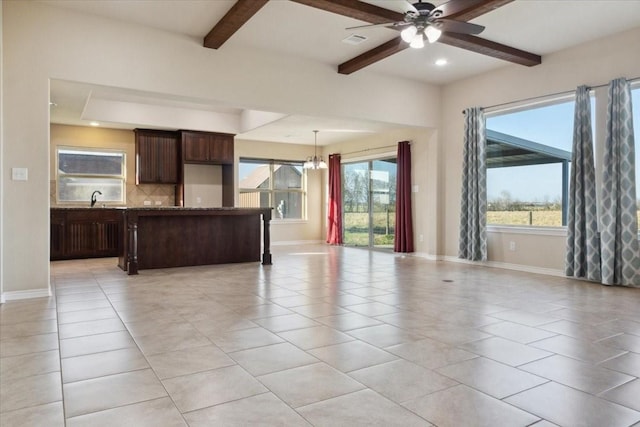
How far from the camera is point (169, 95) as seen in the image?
5109 millimetres

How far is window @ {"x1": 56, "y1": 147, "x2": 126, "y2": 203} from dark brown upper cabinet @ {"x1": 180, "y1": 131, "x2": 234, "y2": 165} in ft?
4.41

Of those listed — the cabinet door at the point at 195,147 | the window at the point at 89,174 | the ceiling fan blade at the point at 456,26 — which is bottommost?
the window at the point at 89,174

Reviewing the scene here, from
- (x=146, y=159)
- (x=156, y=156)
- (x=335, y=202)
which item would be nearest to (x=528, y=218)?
(x=335, y=202)

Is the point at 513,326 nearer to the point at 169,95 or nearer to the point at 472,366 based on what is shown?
the point at 472,366

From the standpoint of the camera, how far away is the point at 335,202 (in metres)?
10.5

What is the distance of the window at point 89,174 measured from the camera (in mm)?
8188

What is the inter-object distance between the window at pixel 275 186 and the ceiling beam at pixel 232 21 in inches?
203

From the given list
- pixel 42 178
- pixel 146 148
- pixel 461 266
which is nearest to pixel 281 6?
pixel 42 178

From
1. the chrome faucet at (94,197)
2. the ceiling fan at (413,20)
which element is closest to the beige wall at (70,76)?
the ceiling fan at (413,20)

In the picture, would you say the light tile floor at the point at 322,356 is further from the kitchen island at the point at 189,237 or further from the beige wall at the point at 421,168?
the beige wall at the point at 421,168

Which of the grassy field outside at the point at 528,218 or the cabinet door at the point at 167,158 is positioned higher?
the cabinet door at the point at 167,158

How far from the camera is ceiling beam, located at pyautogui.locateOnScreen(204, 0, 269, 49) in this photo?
13.5 feet

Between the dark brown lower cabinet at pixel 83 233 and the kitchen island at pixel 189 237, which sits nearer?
the kitchen island at pixel 189 237

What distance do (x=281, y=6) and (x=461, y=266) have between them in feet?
15.1
